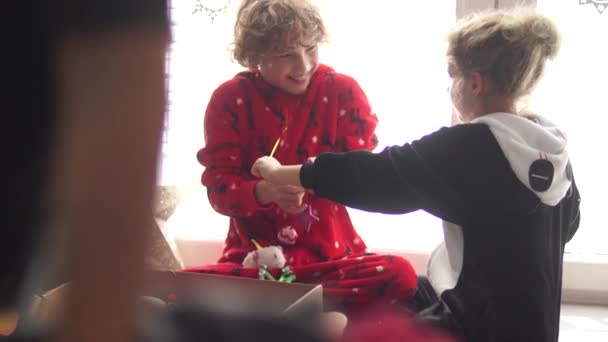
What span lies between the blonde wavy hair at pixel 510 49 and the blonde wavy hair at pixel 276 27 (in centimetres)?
32

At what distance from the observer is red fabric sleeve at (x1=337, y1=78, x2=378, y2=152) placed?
1.41m

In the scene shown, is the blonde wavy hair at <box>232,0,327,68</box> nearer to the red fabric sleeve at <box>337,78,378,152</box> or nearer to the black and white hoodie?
the red fabric sleeve at <box>337,78,378,152</box>

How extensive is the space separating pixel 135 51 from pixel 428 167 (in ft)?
2.74

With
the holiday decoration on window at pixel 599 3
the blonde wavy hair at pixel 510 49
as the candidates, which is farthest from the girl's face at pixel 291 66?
the holiday decoration on window at pixel 599 3

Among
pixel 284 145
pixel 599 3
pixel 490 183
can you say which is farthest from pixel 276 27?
pixel 599 3

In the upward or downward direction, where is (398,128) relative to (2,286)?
downward

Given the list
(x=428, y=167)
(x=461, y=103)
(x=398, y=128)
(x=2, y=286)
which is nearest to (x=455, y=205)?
(x=428, y=167)

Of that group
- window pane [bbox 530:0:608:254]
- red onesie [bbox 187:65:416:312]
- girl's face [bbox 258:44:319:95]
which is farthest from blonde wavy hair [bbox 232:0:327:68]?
window pane [bbox 530:0:608:254]

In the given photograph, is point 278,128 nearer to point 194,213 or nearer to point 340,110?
point 340,110

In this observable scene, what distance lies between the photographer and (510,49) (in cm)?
110

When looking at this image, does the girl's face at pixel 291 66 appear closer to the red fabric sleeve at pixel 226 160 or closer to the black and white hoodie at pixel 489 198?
the red fabric sleeve at pixel 226 160

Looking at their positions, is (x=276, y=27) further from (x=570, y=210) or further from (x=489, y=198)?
(x=570, y=210)

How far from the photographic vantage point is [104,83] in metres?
0.26

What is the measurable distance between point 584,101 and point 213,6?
96cm
